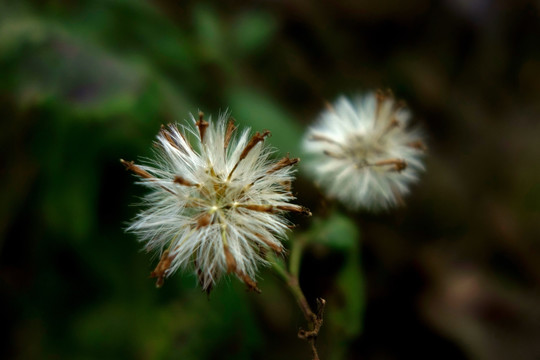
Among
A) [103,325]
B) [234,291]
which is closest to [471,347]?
[234,291]

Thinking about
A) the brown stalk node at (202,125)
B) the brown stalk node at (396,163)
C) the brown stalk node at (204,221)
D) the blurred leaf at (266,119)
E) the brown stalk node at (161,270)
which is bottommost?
the brown stalk node at (161,270)

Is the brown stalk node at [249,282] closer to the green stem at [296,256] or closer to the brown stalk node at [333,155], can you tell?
the green stem at [296,256]

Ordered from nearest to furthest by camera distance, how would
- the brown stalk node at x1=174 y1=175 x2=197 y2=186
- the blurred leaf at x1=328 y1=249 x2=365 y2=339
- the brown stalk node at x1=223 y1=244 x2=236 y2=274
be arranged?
the brown stalk node at x1=223 y1=244 x2=236 y2=274, the brown stalk node at x1=174 y1=175 x2=197 y2=186, the blurred leaf at x1=328 y1=249 x2=365 y2=339

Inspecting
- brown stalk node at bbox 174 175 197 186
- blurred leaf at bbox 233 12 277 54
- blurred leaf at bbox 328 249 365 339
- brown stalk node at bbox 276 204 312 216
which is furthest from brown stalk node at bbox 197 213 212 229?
blurred leaf at bbox 233 12 277 54

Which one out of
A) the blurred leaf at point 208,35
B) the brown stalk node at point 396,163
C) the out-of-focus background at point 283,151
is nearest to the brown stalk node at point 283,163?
the brown stalk node at point 396,163

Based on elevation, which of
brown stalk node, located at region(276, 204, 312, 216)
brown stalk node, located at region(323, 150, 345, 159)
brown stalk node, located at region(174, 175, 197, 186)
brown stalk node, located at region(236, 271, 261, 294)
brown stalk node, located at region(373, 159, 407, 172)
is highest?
brown stalk node, located at region(373, 159, 407, 172)

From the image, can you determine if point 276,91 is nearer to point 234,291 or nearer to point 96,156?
point 96,156

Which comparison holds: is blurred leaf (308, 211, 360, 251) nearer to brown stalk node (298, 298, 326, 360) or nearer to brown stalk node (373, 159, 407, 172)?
brown stalk node (373, 159, 407, 172)
